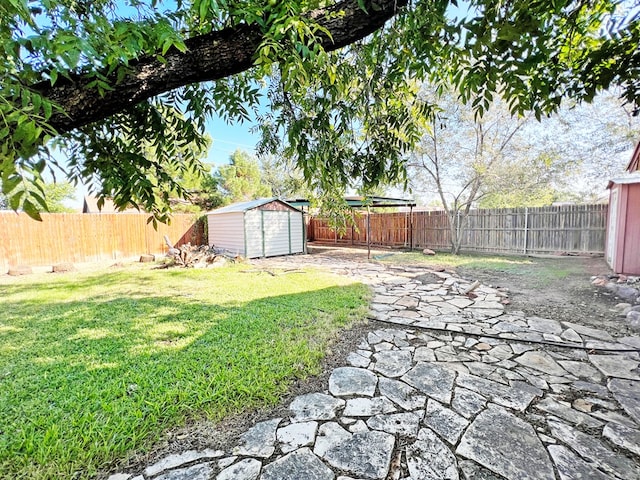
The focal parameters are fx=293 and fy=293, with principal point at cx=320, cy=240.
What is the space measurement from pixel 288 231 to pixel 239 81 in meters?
9.12

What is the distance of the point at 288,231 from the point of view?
11125mm

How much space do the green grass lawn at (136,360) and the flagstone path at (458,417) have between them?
1.09 ft

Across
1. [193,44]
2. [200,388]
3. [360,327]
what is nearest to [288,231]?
[360,327]

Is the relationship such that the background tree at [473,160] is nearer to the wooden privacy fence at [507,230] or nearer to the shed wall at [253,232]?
the wooden privacy fence at [507,230]

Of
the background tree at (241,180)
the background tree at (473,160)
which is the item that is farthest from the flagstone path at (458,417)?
the background tree at (241,180)

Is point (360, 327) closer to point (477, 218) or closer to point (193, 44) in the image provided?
→ point (193, 44)

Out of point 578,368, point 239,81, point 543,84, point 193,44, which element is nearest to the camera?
point 193,44

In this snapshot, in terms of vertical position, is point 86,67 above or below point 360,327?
above

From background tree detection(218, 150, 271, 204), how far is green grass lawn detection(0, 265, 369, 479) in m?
12.3

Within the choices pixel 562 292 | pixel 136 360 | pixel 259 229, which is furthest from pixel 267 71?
pixel 259 229

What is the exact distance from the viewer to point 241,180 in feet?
56.6

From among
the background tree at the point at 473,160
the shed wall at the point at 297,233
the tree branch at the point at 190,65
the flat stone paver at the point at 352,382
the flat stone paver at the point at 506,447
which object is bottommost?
the flat stone paver at the point at 352,382

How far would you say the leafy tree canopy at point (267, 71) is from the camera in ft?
3.30

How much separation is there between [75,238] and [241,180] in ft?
31.6
